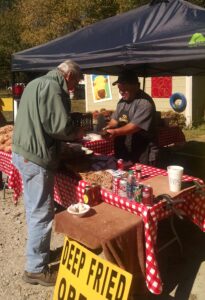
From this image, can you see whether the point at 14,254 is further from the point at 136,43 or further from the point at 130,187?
the point at 136,43

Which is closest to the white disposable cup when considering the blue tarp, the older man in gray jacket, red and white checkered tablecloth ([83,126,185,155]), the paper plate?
the paper plate

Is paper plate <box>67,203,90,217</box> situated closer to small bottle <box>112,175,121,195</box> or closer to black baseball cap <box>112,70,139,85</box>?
small bottle <box>112,175,121,195</box>

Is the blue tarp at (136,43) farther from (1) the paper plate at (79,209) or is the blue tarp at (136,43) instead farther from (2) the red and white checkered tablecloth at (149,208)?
(1) the paper plate at (79,209)

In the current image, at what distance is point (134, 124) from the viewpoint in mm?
3779

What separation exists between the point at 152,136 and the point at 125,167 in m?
0.62

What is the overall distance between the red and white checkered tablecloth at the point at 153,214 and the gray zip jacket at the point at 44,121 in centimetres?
59

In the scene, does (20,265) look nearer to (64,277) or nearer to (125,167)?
(64,277)

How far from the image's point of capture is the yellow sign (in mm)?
2373

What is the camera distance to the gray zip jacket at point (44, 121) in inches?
111

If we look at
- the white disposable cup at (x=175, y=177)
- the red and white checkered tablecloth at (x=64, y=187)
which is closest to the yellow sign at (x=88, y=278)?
the red and white checkered tablecloth at (x=64, y=187)

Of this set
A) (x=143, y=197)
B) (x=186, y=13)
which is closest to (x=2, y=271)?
(x=143, y=197)

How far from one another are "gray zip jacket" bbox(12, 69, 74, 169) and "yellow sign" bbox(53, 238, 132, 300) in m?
0.78

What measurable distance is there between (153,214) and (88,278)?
679mm

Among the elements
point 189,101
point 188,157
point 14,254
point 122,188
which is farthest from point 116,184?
point 189,101
